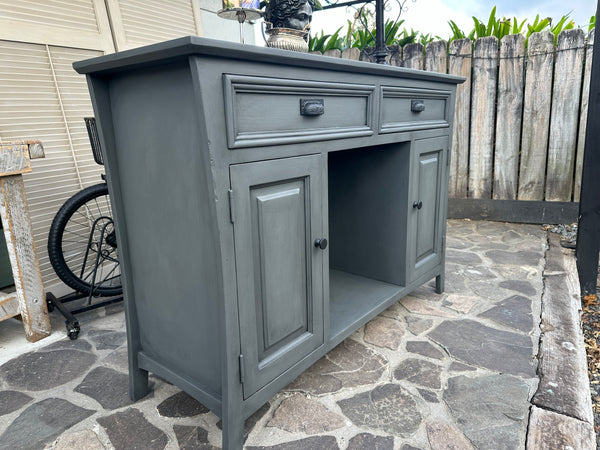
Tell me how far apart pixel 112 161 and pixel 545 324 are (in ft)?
6.74

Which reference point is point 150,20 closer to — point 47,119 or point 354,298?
point 47,119

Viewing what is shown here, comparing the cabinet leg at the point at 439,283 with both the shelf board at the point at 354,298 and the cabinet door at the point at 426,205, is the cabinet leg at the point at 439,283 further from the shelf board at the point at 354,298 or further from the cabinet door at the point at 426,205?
the shelf board at the point at 354,298

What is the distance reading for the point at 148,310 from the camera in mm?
1452

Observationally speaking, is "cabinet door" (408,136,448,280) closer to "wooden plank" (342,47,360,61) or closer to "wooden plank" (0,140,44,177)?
"wooden plank" (0,140,44,177)

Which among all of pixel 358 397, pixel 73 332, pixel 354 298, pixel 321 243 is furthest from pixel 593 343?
Answer: pixel 73 332

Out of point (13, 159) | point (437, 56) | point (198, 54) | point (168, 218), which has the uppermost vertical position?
point (437, 56)

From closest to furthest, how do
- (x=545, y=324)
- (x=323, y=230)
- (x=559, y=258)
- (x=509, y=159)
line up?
(x=323, y=230), (x=545, y=324), (x=559, y=258), (x=509, y=159)

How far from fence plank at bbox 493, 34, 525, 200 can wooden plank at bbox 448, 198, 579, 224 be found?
86 mm

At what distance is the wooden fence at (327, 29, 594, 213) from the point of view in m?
3.36

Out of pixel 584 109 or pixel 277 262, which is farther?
pixel 584 109

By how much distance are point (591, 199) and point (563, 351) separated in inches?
44.0

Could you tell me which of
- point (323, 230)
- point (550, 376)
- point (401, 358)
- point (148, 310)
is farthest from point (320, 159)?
point (550, 376)

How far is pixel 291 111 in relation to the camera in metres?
1.24

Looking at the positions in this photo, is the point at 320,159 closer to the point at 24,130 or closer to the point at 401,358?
the point at 401,358
